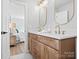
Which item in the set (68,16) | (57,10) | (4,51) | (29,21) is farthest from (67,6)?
(29,21)

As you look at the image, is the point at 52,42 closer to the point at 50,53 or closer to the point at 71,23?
the point at 50,53

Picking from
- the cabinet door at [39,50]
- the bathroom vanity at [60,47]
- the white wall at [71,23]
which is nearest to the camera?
the bathroom vanity at [60,47]

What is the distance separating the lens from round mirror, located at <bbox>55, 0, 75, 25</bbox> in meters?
2.07

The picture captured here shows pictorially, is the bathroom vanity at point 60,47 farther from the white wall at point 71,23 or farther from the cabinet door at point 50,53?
the white wall at point 71,23

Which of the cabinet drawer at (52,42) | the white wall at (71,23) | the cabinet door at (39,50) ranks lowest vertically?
the cabinet door at (39,50)

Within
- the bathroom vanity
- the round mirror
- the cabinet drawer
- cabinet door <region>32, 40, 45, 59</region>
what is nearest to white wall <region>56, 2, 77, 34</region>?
the round mirror

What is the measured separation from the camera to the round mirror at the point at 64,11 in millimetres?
2066

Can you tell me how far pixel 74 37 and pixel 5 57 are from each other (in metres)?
1.28

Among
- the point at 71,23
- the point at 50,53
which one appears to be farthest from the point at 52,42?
the point at 71,23

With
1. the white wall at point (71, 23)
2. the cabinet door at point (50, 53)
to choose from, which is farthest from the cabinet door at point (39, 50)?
the white wall at point (71, 23)

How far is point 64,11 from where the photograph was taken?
230 centimetres

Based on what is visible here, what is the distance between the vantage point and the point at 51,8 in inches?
Result: 117

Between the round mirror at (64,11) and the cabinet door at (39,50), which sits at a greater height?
the round mirror at (64,11)

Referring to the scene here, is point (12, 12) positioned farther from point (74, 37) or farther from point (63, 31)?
point (74, 37)
